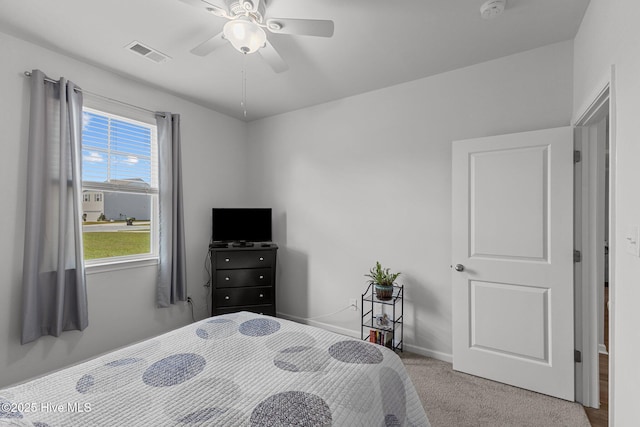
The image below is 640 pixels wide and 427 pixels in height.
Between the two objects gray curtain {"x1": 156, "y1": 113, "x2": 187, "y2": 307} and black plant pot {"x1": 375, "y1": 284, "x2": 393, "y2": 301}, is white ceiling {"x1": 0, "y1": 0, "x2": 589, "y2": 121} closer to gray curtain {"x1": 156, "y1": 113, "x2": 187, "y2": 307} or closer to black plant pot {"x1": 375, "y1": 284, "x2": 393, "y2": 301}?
gray curtain {"x1": 156, "y1": 113, "x2": 187, "y2": 307}

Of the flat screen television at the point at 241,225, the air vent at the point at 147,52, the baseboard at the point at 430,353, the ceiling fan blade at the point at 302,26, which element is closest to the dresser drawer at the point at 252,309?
the flat screen television at the point at 241,225

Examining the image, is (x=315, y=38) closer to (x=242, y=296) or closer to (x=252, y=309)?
(x=242, y=296)

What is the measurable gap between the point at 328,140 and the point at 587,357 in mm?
2858

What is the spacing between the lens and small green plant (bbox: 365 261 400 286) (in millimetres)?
2842

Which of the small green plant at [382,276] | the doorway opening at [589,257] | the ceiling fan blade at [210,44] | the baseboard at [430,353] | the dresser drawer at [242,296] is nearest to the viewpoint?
the ceiling fan blade at [210,44]

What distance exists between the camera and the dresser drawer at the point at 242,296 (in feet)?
10.9

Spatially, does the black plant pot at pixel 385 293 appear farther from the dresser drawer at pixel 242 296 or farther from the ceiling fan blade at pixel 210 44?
the ceiling fan blade at pixel 210 44

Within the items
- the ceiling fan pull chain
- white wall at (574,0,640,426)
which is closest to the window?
the ceiling fan pull chain

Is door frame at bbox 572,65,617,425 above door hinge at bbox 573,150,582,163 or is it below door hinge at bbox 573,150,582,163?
below

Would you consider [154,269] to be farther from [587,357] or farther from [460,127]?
[587,357]

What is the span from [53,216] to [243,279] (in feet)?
5.69

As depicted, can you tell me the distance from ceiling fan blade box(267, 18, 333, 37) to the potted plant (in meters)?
2.00

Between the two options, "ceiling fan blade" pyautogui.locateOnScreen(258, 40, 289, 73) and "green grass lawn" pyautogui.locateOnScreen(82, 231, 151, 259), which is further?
"green grass lawn" pyautogui.locateOnScreen(82, 231, 151, 259)

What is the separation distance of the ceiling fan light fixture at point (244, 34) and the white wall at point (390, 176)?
1659 mm
